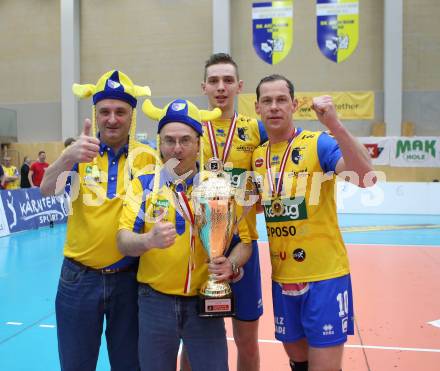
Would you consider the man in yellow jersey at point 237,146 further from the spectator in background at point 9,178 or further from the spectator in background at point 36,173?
the spectator in background at point 36,173

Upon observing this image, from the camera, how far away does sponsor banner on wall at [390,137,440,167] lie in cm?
1542

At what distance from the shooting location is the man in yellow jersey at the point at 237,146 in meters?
2.85

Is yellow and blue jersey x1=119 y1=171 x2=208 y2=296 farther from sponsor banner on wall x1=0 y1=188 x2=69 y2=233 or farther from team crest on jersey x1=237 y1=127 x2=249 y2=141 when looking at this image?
sponsor banner on wall x1=0 y1=188 x2=69 y2=233

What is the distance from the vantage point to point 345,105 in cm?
1684

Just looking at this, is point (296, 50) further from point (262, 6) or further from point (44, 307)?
point (44, 307)

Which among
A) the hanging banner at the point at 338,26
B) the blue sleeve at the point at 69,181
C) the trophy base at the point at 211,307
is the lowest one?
the trophy base at the point at 211,307

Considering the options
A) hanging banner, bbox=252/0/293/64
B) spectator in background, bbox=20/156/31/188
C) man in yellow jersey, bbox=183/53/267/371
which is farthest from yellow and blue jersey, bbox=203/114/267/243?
hanging banner, bbox=252/0/293/64

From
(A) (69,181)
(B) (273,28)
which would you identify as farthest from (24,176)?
(A) (69,181)

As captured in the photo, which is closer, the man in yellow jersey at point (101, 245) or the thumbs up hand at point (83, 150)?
the thumbs up hand at point (83, 150)

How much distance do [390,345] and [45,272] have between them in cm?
507

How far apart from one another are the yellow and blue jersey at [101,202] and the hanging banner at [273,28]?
1587cm

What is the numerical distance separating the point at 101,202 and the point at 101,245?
232 mm

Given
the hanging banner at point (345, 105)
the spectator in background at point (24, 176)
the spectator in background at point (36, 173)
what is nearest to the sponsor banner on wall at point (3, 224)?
the spectator in background at point (36, 173)

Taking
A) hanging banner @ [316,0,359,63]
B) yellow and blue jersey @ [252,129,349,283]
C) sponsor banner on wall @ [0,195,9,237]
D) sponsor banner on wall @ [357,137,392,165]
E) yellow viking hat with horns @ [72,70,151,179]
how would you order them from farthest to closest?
hanging banner @ [316,0,359,63] < sponsor banner on wall @ [357,137,392,165] < sponsor banner on wall @ [0,195,9,237] < yellow and blue jersey @ [252,129,349,283] < yellow viking hat with horns @ [72,70,151,179]
